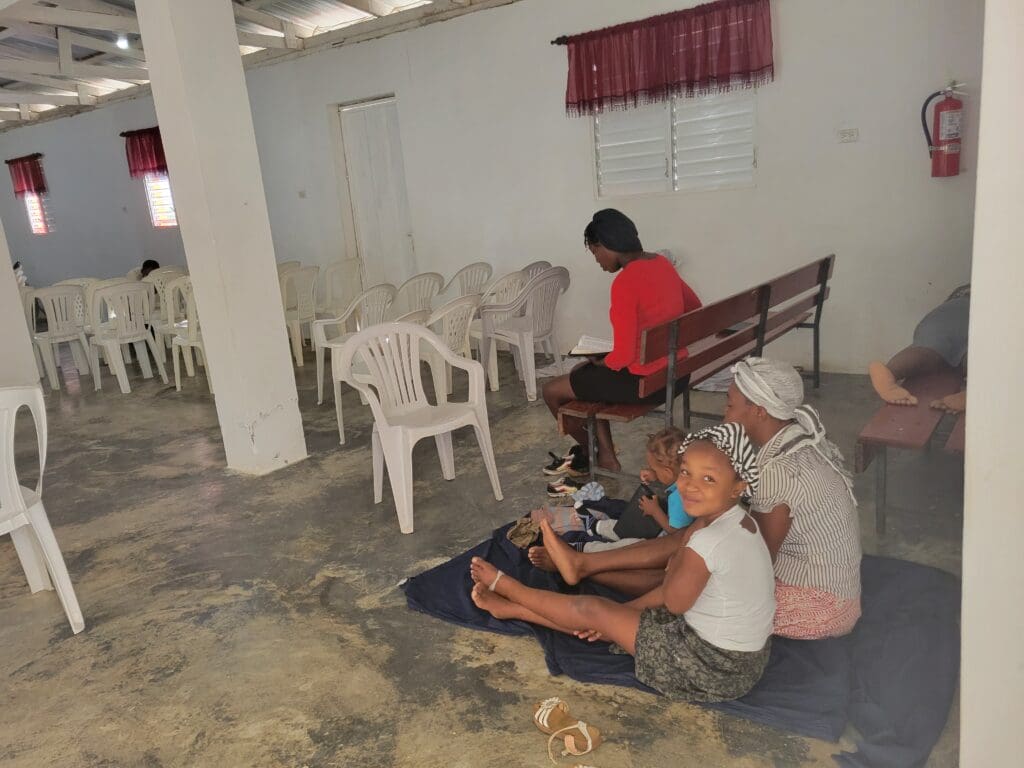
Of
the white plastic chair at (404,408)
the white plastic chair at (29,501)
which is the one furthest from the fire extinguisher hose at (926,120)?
the white plastic chair at (29,501)

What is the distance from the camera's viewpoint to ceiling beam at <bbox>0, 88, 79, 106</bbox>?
31.1 ft

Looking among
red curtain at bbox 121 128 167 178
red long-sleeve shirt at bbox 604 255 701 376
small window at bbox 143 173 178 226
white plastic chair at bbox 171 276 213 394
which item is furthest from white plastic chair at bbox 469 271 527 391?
small window at bbox 143 173 178 226

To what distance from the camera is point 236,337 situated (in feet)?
13.5

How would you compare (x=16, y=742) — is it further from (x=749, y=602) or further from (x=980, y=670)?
(x=980, y=670)

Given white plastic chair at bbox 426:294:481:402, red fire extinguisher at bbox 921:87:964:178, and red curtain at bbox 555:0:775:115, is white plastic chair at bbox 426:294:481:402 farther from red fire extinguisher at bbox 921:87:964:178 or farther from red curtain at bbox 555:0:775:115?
red fire extinguisher at bbox 921:87:964:178

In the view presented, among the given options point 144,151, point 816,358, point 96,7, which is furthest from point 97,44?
point 816,358

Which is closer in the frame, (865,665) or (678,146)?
(865,665)

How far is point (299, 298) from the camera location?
279 inches

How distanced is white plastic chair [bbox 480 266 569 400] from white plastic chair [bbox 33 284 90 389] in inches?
161

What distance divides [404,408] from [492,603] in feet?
4.65

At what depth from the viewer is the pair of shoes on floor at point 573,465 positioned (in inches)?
152

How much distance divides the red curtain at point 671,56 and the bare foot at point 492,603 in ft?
13.1

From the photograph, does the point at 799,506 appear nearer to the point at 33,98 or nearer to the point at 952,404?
the point at 952,404

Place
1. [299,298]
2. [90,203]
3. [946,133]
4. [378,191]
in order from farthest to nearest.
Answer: [90,203] < [378,191] < [299,298] < [946,133]
